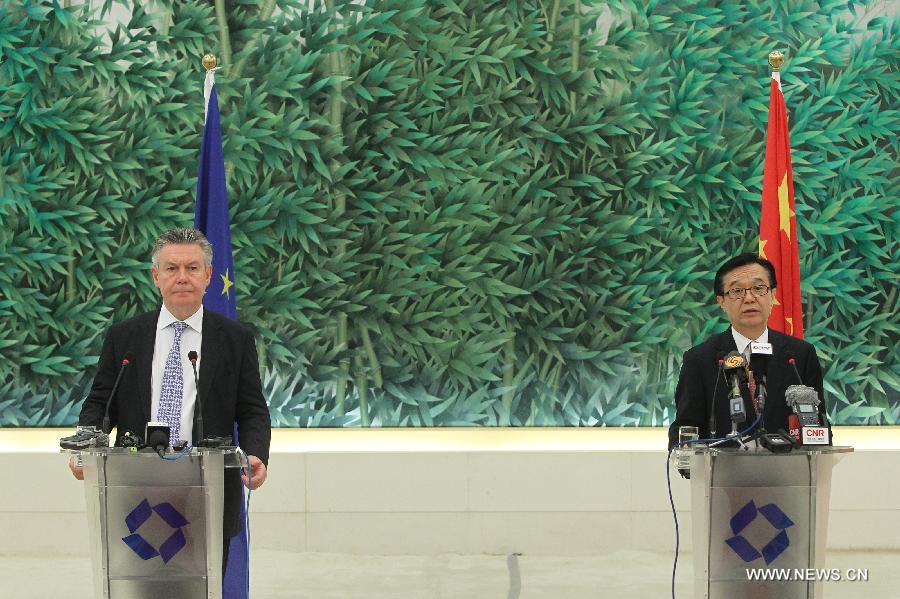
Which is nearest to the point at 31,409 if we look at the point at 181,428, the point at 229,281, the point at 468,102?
the point at 229,281

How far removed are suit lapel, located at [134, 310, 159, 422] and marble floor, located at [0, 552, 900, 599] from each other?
190cm

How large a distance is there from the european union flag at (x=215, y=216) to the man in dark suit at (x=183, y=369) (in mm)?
1551

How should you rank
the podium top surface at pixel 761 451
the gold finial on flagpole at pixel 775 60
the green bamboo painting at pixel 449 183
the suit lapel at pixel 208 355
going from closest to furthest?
the podium top surface at pixel 761 451, the suit lapel at pixel 208 355, the gold finial on flagpole at pixel 775 60, the green bamboo painting at pixel 449 183

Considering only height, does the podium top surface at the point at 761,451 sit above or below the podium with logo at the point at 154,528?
above

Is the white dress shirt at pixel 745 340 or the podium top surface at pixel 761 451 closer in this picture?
the podium top surface at pixel 761 451

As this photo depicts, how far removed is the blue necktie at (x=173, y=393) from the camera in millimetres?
2943

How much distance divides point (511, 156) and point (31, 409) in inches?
103

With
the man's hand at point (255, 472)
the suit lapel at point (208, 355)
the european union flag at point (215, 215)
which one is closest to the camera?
the man's hand at point (255, 472)

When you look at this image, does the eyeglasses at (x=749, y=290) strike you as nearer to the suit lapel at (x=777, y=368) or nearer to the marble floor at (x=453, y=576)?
the suit lapel at (x=777, y=368)

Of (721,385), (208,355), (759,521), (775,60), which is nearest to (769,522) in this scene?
(759,521)

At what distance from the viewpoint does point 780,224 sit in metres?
4.88

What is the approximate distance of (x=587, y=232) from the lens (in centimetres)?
553

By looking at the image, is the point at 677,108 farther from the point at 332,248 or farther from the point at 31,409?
the point at 31,409
